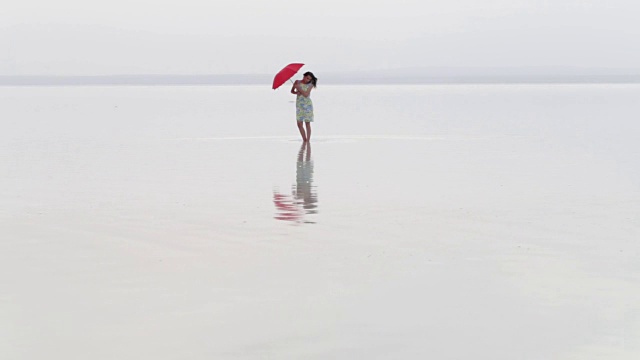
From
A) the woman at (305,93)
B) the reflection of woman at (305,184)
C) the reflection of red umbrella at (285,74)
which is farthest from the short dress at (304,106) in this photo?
the reflection of woman at (305,184)

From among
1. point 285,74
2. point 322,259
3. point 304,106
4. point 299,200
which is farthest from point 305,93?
point 322,259

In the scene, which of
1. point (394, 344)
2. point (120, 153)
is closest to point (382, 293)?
point (394, 344)

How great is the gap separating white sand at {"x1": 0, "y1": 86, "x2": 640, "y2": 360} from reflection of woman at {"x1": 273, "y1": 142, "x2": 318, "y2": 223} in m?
0.08

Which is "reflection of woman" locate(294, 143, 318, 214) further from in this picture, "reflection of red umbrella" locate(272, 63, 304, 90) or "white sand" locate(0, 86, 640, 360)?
"reflection of red umbrella" locate(272, 63, 304, 90)

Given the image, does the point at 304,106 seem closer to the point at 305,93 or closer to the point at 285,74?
the point at 305,93

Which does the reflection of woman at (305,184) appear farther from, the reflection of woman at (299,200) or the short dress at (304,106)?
the short dress at (304,106)

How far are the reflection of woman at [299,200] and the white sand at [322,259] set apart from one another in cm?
8

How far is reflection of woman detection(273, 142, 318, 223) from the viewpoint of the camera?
12.1 meters

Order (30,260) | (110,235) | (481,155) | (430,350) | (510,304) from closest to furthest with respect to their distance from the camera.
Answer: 1. (430,350)
2. (510,304)
3. (30,260)
4. (110,235)
5. (481,155)

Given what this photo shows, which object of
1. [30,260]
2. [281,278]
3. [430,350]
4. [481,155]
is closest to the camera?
[430,350]

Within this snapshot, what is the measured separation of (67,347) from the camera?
21.0ft

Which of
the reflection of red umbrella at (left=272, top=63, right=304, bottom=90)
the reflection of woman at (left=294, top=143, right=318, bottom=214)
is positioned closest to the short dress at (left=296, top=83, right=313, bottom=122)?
the reflection of red umbrella at (left=272, top=63, right=304, bottom=90)

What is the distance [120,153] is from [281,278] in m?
14.1

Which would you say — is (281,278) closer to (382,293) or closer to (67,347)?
Result: (382,293)
